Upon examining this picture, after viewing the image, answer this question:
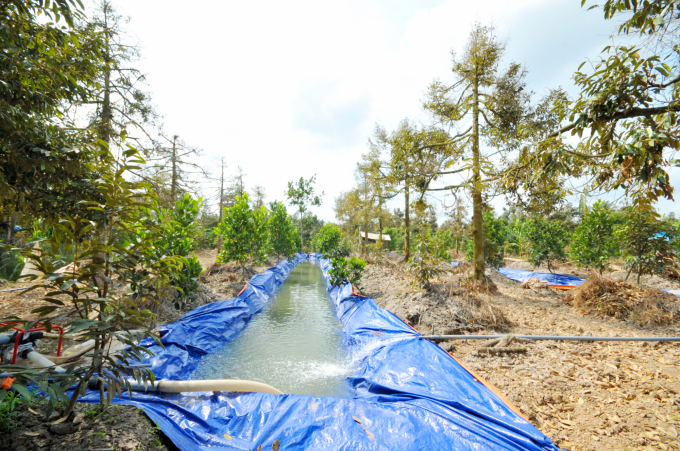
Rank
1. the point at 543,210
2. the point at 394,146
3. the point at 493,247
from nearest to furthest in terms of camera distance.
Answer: the point at 543,210
the point at 394,146
the point at 493,247

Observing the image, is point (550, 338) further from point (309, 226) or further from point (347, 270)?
point (309, 226)

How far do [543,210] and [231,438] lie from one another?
878 centimetres

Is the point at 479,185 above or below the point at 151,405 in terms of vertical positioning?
above

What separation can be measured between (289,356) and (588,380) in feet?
15.3

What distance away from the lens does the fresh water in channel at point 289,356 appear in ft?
14.2

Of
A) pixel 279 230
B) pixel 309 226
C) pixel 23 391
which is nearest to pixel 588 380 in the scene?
pixel 23 391

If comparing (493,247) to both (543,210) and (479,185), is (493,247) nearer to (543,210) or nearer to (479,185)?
(543,210)

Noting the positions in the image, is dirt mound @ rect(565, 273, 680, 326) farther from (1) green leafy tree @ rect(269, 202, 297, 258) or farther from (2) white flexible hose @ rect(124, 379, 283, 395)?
(1) green leafy tree @ rect(269, 202, 297, 258)

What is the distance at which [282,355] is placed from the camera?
5.39 meters

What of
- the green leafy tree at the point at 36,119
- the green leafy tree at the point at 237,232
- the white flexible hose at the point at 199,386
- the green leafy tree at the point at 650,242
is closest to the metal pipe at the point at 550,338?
the white flexible hose at the point at 199,386

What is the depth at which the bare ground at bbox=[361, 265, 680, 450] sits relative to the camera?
2.57m

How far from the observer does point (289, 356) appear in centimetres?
535

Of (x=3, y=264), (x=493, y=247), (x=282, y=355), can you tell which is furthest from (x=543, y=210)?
(x=3, y=264)

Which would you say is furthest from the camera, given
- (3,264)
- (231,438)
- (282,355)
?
(3,264)
